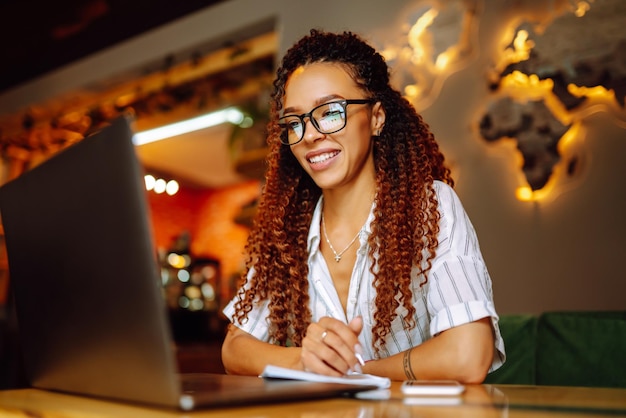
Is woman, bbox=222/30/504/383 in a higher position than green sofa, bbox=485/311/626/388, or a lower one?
higher

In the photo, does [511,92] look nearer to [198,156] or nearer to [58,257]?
[58,257]

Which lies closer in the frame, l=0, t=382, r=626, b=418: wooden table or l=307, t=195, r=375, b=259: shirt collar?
l=0, t=382, r=626, b=418: wooden table

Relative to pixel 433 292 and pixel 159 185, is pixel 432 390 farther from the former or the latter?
pixel 159 185

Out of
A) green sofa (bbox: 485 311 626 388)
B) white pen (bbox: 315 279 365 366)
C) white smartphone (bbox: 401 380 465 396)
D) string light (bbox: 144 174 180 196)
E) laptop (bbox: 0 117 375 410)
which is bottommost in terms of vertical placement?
green sofa (bbox: 485 311 626 388)

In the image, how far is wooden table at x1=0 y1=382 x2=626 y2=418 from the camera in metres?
0.62

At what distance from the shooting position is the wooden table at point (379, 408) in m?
0.62

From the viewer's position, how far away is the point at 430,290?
4.31ft

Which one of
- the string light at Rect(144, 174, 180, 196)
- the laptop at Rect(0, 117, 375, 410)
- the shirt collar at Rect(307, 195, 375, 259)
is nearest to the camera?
the laptop at Rect(0, 117, 375, 410)

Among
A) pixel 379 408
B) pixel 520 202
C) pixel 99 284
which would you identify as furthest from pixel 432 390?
pixel 520 202

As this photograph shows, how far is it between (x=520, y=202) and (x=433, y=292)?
1.57 metres

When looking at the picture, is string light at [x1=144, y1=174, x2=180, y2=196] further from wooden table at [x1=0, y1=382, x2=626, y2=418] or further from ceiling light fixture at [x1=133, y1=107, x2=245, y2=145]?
wooden table at [x1=0, y1=382, x2=626, y2=418]

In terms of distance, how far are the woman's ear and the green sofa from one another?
0.80 meters

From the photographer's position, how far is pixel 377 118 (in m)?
1.66

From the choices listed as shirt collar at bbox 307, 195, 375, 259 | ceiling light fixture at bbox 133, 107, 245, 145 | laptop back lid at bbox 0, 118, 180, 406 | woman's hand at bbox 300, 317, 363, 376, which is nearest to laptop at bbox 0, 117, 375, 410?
laptop back lid at bbox 0, 118, 180, 406
